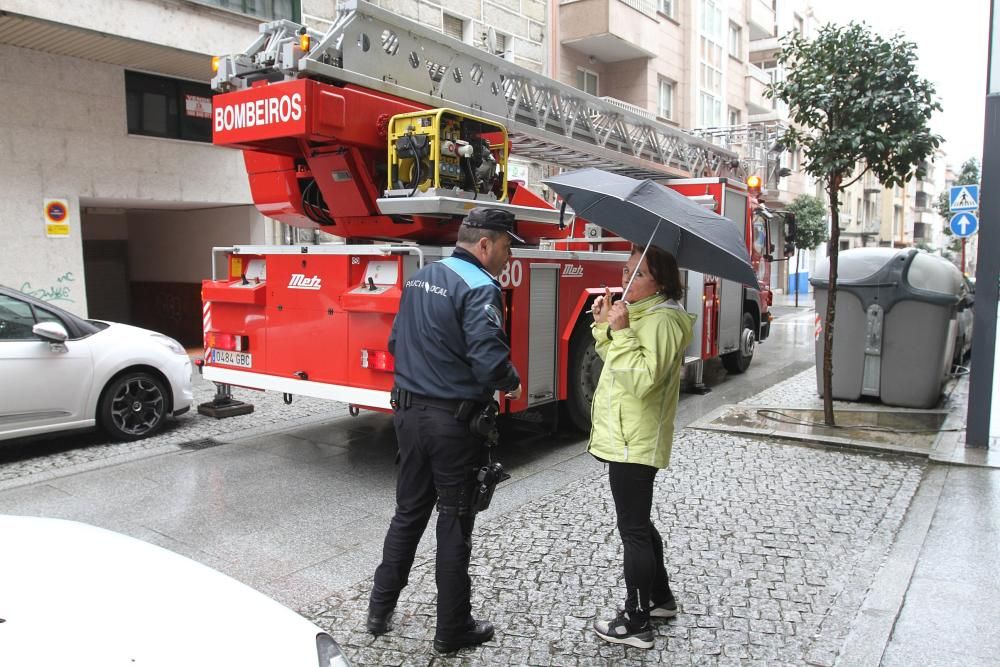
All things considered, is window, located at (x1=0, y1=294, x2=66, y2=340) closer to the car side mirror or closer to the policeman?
the car side mirror

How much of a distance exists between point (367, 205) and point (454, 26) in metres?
11.4

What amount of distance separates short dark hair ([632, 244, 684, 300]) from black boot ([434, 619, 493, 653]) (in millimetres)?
1690

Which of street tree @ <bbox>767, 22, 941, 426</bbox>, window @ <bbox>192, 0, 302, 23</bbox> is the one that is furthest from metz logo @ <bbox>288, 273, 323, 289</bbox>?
window @ <bbox>192, 0, 302, 23</bbox>

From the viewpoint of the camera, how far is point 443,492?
10.8 ft

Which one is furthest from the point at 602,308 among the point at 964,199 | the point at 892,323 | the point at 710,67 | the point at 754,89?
the point at 754,89

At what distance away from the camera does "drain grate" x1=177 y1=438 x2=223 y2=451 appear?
6859 mm

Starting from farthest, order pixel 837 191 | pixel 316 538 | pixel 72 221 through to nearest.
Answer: pixel 72 221
pixel 837 191
pixel 316 538

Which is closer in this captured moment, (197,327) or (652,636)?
(652,636)

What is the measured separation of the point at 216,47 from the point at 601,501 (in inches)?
355

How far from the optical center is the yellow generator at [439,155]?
18.6 feet

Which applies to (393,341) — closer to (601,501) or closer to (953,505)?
(601,501)

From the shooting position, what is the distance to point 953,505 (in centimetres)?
526

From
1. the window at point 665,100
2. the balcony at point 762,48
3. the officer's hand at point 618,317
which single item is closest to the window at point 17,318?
the officer's hand at point 618,317

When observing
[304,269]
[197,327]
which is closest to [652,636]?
[304,269]
